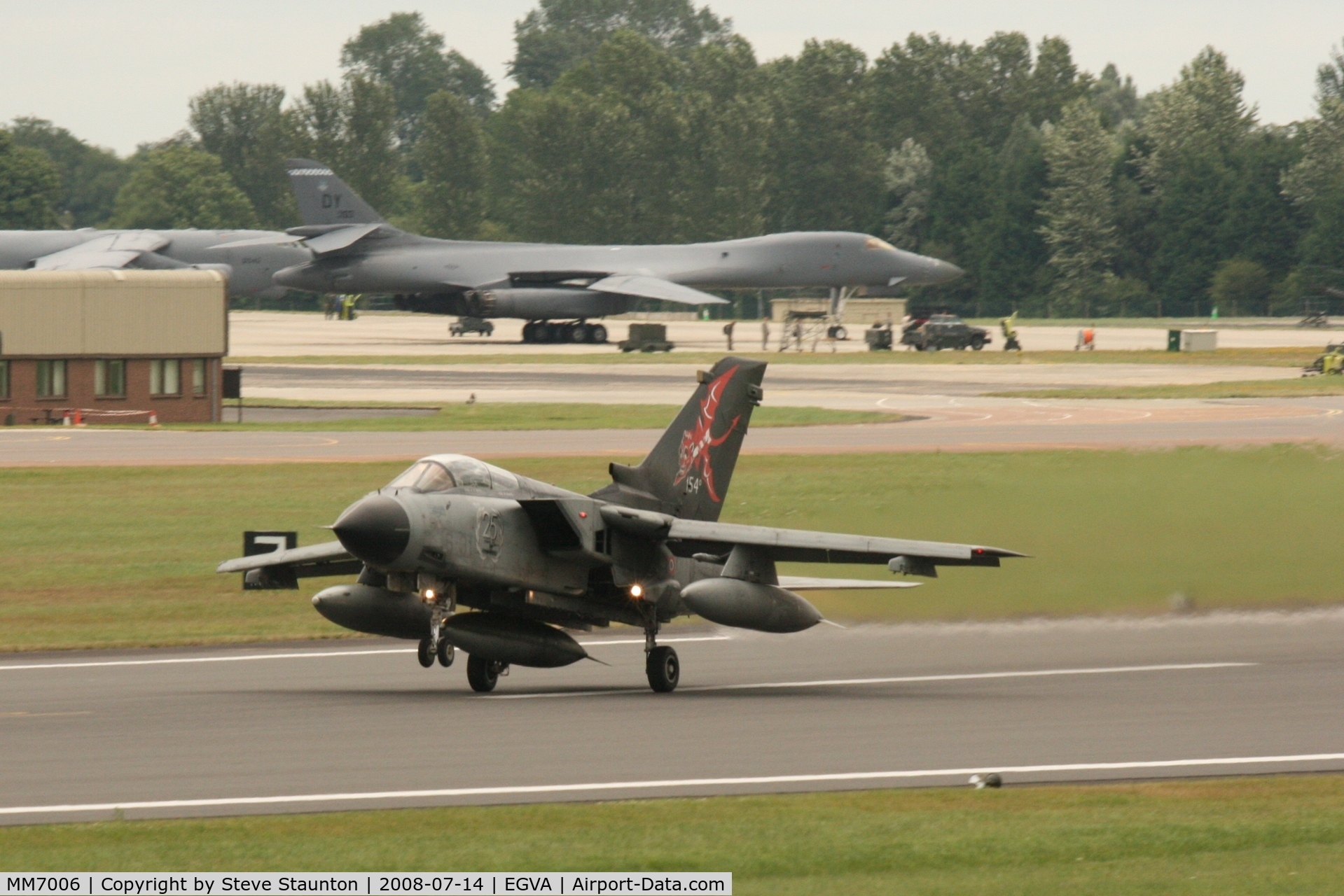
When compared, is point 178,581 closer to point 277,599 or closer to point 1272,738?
point 277,599

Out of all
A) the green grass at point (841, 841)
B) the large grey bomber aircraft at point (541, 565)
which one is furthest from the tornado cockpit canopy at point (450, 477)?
the green grass at point (841, 841)

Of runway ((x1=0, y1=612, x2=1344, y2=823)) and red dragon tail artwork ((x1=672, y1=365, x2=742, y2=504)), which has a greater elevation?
red dragon tail artwork ((x1=672, y1=365, x2=742, y2=504))

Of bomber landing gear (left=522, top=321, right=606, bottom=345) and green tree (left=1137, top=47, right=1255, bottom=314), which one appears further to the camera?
green tree (left=1137, top=47, right=1255, bottom=314)

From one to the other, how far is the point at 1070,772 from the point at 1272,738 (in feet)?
8.90

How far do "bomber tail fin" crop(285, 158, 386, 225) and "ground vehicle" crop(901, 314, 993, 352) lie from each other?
1153 inches

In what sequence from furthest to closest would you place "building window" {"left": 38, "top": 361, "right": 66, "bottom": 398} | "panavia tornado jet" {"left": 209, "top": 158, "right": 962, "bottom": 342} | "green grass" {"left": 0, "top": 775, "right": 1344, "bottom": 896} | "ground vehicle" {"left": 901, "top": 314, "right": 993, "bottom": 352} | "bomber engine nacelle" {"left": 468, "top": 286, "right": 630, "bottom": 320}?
"panavia tornado jet" {"left": 209, "top": 158, "right": 962, "bottom": 342} → "bomber engine nacelle" {"left": 468, "top": 286, "right": 630, "bottom": 320} → "ground vehicle" {"left": 901, "top": 314, "right": 993, "bottom": 352} → "building window" {"left": 38, "top": 361, "right": 66, "bottom": 398} → "green grass" {"left": 0, "top": 775, "right": 1344, "bottom": 896}

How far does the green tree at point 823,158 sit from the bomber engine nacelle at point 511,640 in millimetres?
156822

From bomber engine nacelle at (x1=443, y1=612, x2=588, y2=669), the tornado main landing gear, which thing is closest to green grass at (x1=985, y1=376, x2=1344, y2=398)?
the tornado main landing gear

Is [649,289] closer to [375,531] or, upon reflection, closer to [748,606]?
[748,606]

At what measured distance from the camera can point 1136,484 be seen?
30.8 meters

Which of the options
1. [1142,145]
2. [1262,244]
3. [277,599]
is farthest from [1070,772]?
[1142,145]
